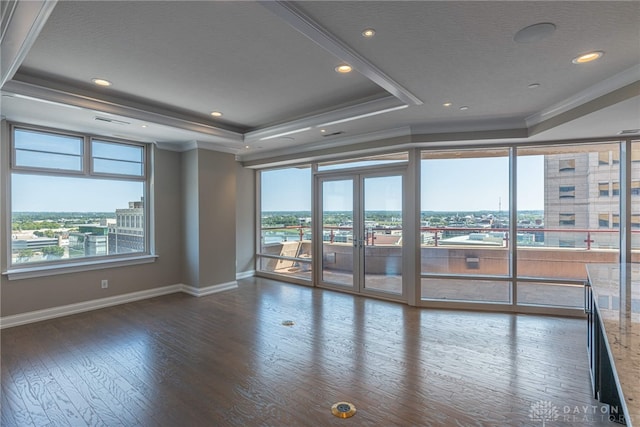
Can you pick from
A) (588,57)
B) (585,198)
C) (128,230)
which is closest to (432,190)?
(585,198)

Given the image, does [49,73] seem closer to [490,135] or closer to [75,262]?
[75,262]

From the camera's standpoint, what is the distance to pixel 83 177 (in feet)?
16.6

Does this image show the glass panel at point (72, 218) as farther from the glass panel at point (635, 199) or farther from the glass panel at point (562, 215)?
the glass panel at point (635, 199)

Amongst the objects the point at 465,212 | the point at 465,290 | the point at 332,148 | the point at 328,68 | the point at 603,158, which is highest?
the point at 328,68

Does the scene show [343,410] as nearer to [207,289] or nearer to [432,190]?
[432,190]

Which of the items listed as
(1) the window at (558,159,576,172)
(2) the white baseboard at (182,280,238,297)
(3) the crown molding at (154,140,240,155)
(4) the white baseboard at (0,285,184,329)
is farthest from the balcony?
(4) the white baseboard at (0,285,184,329)

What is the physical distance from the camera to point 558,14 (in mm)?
2012

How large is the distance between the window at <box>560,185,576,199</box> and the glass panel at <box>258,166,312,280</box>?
13.6ft

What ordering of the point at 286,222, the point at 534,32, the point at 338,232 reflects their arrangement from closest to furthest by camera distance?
the point at 534,32, the point at 338,232, the point at 286,222

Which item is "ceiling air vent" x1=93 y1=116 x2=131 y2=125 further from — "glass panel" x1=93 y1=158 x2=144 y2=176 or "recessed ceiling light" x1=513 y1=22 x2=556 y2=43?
"recessed ceiling light" x1=513 y1=22 x2=556 y2=43

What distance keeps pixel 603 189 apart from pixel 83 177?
25.0 ft

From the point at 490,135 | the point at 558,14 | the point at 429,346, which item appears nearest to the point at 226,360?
the point at 429,346

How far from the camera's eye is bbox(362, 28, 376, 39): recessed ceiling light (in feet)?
7.23

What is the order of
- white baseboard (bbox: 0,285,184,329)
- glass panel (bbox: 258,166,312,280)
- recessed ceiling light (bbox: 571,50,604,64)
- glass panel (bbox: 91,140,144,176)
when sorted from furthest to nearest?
glass panel (bbox: 258,166,312,280), glass panel (bbox: 91,140,144,176), white baseboard (bbox: 0,285,184,329), recessed ceiling light (bbox: 571,50,604,64)
